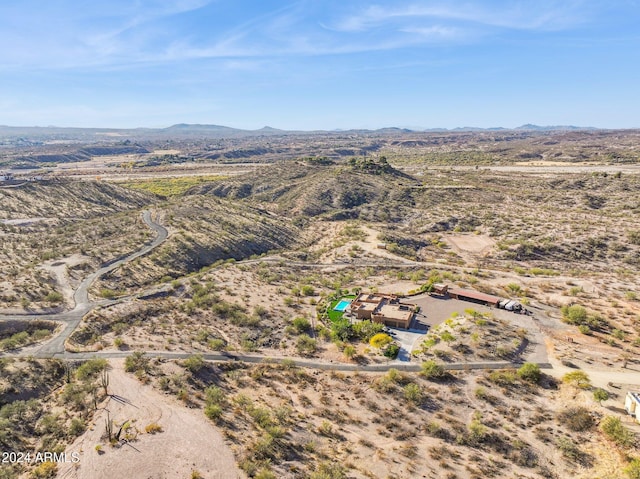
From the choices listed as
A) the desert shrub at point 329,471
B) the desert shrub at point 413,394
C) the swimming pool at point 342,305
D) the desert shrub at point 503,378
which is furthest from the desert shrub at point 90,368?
the desert shrub at point 503,378

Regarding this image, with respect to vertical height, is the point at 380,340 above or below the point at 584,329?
below

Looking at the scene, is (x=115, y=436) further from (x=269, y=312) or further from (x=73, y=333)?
(x=269, y=312)

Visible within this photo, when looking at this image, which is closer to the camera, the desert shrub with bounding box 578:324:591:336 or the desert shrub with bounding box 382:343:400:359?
the desert shrub with bounding box 382:343:400:359

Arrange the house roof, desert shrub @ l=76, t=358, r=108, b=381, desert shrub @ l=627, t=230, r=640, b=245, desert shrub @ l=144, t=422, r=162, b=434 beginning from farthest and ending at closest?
desert shrub @ l=627, t=230, r=640, b=245 → the house roof → desert shrub @ l=76, t=358, r=108, b=381 → desert shrub @ l=144, t=422, r=162, b=434

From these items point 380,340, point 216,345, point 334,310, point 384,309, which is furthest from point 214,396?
point 384,309

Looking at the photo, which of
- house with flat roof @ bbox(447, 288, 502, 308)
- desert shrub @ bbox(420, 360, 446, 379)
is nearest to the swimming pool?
house with flat roof @ bbox(447, 288, 502, 308)

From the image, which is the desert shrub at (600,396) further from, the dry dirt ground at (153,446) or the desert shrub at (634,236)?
the desert shrub at (634,236)

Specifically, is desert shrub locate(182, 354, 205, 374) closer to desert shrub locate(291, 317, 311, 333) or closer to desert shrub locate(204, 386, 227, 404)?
desert shrub locate(204, 386, 227, 404)

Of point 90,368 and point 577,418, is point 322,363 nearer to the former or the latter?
point 90,368
